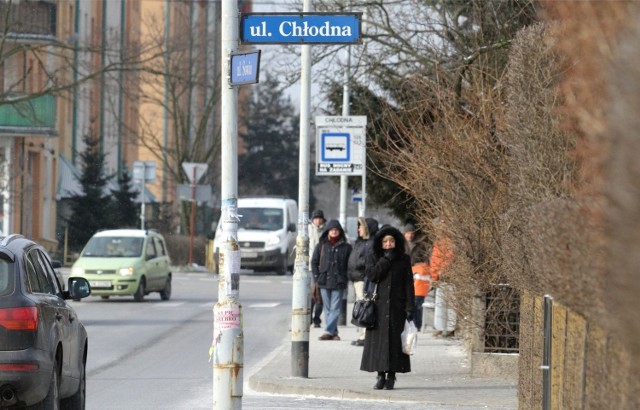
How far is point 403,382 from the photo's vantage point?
50.0ft

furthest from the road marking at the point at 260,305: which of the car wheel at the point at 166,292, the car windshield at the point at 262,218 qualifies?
the car windshield at the point at 262,218

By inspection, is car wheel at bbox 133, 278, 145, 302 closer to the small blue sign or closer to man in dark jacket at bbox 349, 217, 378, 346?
the small blue sign

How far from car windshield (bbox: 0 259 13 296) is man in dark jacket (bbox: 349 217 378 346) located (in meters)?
9.94

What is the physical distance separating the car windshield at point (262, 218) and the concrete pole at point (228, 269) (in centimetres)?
3642

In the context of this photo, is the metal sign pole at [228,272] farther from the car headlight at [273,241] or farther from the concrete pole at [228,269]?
the car headlight at [273,241]

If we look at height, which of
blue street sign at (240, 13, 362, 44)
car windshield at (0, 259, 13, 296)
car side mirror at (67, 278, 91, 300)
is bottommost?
car side mirror at (67, 278, 91, 300)

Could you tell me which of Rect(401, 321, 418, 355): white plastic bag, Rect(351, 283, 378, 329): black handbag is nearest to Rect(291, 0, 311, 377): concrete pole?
Rect(351, 283, 378, 329): black handbag

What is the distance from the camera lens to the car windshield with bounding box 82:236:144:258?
3120 centimetres

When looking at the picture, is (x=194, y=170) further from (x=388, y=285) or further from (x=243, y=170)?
(x=243, y=170)

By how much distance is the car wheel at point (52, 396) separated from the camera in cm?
991

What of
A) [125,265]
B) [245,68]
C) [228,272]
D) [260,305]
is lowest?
[260,305]

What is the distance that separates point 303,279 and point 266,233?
101 ft

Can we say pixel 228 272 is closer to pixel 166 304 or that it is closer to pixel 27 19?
pixel 166 304

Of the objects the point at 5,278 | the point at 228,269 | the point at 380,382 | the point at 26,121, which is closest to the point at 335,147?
the point at 380,382
